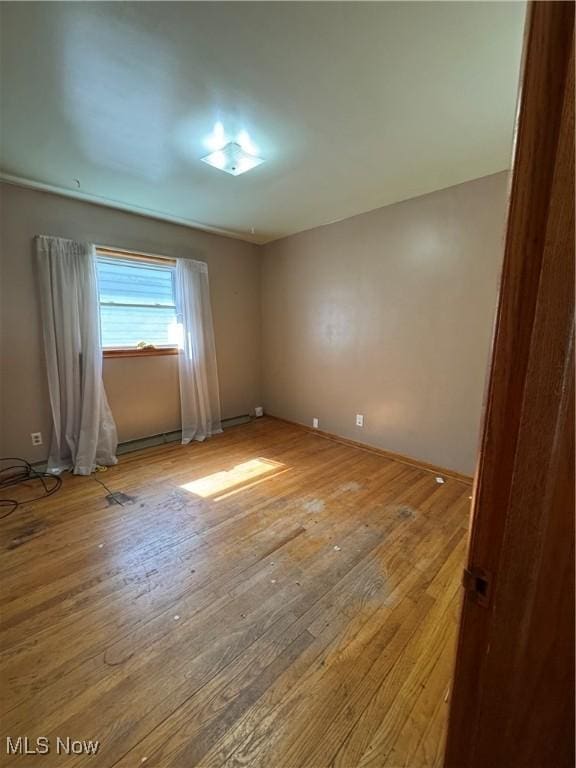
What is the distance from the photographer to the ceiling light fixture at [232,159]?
6.49ft

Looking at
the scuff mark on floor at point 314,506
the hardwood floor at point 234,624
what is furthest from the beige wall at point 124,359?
the scuff mark on floor at point 314,506

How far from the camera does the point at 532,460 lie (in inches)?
14.8

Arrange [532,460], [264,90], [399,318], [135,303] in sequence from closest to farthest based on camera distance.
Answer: [532,460], [264,90], [399,318], [135,303]

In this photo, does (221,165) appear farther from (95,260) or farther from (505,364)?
(505,364)

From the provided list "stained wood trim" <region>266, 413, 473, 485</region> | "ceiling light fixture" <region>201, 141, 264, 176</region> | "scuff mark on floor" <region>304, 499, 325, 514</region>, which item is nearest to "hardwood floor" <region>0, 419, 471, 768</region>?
"scuff mark on floor" <region>304, 499, 325, 514</region>

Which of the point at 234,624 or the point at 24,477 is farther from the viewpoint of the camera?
the point at 24,477

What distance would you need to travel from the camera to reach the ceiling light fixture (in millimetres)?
1979

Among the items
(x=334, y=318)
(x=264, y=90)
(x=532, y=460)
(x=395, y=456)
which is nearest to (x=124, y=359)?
(x=334, y=318)

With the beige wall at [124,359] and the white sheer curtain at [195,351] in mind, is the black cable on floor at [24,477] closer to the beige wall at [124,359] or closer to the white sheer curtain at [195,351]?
the beige wall at [124,359]

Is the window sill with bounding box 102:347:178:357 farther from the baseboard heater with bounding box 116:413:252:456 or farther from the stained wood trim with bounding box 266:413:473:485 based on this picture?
the stained wood trim with bounding box 266:413:473:485

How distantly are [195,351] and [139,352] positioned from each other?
1.84 feet

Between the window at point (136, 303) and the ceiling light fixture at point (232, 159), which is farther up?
the ceiling light fixture at point (232, 159)

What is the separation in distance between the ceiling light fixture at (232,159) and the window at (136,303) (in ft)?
4.66

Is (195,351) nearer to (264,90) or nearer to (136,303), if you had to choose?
(136,303)
